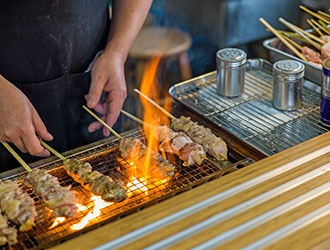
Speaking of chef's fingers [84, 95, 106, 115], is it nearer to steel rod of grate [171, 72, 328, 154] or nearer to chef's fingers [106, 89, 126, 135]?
chef's fingers [106, 89, 126, 135]

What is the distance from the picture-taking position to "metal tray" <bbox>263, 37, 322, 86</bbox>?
122 inches

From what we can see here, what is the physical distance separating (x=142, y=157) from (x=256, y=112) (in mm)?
871

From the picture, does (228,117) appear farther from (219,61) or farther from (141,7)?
(141,7)

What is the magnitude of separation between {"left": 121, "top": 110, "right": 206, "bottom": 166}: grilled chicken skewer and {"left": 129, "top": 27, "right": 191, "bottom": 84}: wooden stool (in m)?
3.36

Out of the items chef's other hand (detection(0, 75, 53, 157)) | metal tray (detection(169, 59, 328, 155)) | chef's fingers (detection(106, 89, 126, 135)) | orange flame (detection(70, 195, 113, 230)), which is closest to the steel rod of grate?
metal tray (detection(169, 59, 328, 155))

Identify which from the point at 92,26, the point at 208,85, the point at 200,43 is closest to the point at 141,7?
the point at 92,26

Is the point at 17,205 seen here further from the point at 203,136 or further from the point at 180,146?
the point at 203,136

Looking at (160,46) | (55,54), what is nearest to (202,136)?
(55,54)

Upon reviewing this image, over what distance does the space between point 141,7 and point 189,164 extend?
1.43 meters

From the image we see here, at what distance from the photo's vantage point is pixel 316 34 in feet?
11.8

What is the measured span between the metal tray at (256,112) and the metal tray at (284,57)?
0.27 ft

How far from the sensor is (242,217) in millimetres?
1823

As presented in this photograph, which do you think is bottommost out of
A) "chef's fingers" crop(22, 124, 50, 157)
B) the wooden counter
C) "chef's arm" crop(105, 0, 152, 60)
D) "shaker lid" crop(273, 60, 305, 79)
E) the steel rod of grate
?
the steel rod of grate

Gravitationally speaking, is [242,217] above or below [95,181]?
above
